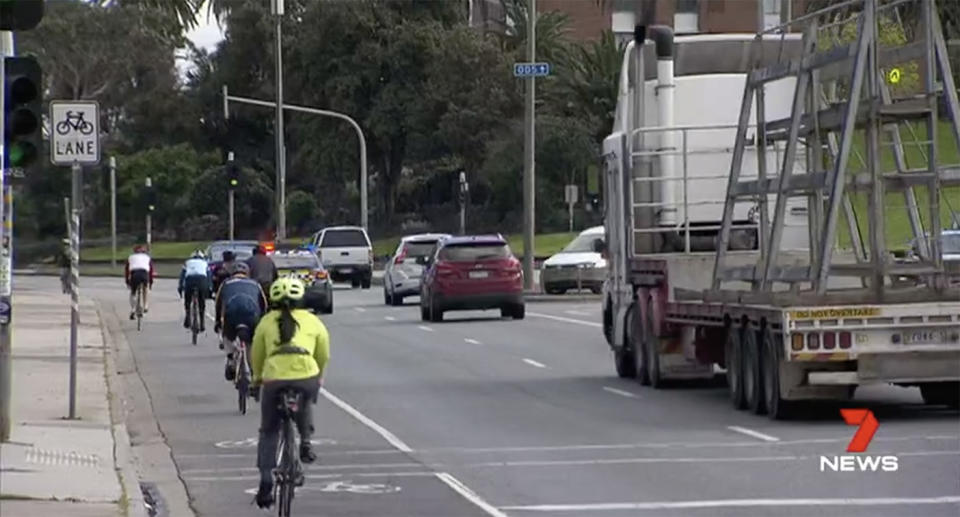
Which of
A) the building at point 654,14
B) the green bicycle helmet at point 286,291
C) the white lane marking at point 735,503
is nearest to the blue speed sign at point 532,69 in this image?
the white lane marking at point 735,503

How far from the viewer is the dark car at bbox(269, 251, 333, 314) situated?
42.8 m

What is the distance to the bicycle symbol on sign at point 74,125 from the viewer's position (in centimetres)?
2034

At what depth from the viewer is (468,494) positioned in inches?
579

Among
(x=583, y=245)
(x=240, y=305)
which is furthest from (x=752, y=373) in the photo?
(x=583, y=245)

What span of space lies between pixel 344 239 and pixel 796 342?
4214cm

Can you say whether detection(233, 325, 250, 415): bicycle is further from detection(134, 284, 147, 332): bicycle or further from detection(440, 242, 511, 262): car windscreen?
detection(134, 284, 147, 332): bicycle

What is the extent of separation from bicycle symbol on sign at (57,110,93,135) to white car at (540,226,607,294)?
29467 millimetres

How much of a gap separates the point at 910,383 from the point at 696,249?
18.8ft

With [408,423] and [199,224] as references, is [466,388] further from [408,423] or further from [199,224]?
[199,224]

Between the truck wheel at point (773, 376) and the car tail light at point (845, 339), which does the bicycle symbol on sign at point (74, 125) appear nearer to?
the truck wheel at point (773, 376)

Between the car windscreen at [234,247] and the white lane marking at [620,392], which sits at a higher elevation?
the car windscreen at [234,247]

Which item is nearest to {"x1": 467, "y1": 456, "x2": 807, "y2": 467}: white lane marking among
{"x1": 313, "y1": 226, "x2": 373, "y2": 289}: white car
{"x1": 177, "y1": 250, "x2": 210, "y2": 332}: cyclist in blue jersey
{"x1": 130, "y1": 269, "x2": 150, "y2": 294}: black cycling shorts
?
{"x1": 177, "y1": 250, "x2": 210, "y2": 332}: cyclist in blue jersey

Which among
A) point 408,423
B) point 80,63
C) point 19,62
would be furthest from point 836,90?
point 80,63

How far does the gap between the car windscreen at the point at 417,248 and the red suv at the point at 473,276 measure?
27.4ft
